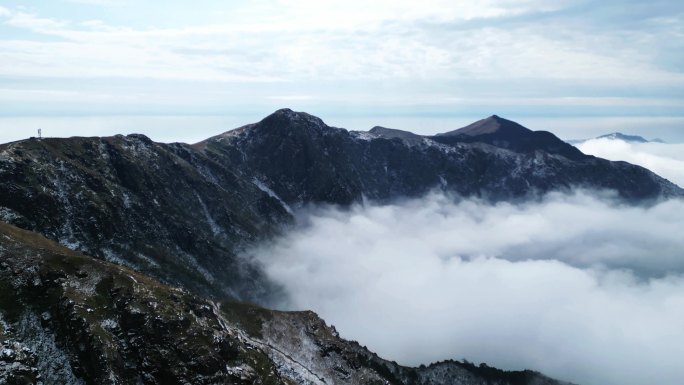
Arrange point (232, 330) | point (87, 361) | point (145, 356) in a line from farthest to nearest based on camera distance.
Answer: point (232, 330) → point (145, 356) → point (87, 361)

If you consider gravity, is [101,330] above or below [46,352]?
above

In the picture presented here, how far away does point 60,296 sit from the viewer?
145125 mm

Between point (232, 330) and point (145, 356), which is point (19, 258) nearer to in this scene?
point (145, 356)

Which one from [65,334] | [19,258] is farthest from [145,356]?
[19,258]

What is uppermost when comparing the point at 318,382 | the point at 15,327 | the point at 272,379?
the point at 15,327

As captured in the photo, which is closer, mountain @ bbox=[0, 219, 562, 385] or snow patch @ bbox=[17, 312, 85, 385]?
snow patch @ bbox=[17, 312, 85, 385]

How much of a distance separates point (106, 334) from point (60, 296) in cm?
1849

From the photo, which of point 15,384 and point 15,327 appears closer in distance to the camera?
point 15,384

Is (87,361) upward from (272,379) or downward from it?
upward

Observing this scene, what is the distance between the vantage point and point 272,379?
525 ft

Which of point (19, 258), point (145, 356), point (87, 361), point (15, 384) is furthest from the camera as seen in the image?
point (19, 258)

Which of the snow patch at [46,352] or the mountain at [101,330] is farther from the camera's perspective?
the mountain at [101,330]

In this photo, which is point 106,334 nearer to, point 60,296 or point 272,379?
point 60,296

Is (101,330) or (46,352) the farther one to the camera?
(101,330)
